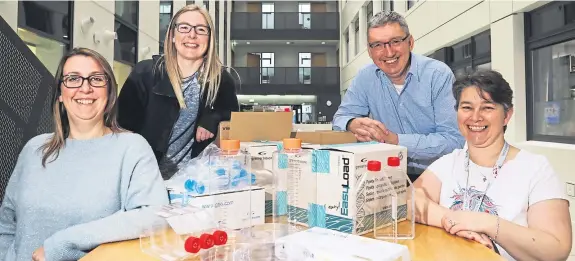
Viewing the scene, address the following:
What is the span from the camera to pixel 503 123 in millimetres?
1397

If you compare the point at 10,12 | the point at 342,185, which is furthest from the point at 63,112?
the point at 10,12

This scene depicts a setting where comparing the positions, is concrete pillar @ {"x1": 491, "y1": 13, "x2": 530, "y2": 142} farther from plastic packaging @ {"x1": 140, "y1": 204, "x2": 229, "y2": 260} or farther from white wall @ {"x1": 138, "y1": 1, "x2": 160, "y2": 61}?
white wall @ {"x1": 138, "y1": 1, "x2": 160, "y2": 61}

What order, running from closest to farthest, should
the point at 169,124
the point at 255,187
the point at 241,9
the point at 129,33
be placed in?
the point at 255,187, the point at 169,124, the point at 129,33, the point at 241,9

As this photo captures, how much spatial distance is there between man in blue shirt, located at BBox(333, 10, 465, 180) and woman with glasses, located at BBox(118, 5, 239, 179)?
68cm

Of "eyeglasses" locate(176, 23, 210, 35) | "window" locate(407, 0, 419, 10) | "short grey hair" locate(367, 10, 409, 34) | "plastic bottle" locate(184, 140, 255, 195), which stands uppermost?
"window" locate(407, 0, 419, 10)

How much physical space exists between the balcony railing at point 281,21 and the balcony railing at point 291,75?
5.52ft

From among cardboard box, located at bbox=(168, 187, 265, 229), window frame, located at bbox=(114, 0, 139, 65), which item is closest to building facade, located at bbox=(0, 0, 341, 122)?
window frame, located at bbox=(114, 0, 139, 65)

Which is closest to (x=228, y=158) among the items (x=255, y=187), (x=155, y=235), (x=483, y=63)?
(x=255, y=187)

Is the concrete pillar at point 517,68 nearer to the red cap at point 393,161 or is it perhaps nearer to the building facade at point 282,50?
the red cap at point 393,161

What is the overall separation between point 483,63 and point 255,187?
4768 millimetres

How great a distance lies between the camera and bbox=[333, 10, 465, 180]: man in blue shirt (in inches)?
69.8

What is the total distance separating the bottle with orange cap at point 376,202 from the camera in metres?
1.21

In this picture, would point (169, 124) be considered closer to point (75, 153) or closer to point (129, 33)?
point (75, 153)

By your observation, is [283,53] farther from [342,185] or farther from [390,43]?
[342,185]
